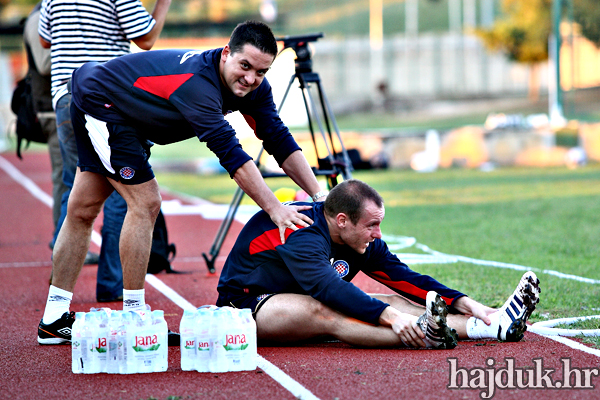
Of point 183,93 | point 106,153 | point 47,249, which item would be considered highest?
point 183,93

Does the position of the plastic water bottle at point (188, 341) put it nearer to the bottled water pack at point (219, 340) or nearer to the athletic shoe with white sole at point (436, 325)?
the bottled water pack at point (219, 340)

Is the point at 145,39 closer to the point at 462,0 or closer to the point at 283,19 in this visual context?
the point at 283,19

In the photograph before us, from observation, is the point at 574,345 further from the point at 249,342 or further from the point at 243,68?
the point at 243,68

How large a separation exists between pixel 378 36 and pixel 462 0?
27.9ft

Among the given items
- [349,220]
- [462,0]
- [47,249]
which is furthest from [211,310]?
[462,0]

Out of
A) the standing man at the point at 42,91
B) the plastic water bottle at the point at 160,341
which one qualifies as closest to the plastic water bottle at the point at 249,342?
the plastic water bottle at the point at 160,341

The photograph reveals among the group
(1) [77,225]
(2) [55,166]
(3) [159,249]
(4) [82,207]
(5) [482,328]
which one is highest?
(4) [82,207]

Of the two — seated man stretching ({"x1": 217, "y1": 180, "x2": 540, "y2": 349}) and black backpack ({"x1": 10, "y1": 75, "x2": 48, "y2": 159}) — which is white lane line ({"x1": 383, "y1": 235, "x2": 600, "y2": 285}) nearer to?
seated man stretching ({"x1": 217, "y1": 180, "x2": 540, "y2": 349})

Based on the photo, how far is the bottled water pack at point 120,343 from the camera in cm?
392

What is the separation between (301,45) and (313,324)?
2899mm

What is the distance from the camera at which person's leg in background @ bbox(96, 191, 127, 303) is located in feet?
19.2

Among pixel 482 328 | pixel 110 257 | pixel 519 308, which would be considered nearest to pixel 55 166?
pixel 110 257

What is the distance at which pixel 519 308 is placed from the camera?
4332 mm

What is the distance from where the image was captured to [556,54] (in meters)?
20.7
